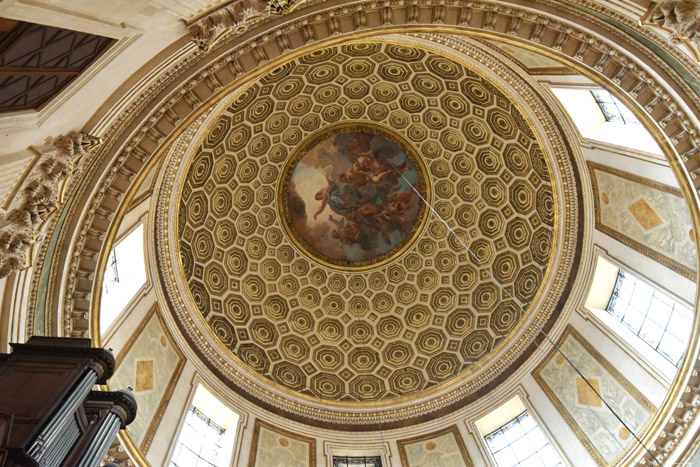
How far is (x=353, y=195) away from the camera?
21.5 meters

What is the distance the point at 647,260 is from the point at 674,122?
4964 mm

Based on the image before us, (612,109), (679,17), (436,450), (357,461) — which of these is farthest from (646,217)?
(357,461)

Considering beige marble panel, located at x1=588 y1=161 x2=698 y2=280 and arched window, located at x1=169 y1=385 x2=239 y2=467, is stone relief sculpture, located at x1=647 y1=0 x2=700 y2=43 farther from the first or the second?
arched window, located at x1=169 y1=385 x2=239 y2=467

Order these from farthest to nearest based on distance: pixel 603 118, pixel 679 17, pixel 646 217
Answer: pixel 603 118, pixel 646 217, pixel 679 17

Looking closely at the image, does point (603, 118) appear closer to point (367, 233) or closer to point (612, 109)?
point (612, 109)

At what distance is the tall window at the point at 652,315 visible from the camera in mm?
12156

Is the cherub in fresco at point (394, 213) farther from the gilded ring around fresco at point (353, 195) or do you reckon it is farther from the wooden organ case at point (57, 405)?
the wooden organ case at point (57, 405)

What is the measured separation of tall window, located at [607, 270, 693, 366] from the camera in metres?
12.2

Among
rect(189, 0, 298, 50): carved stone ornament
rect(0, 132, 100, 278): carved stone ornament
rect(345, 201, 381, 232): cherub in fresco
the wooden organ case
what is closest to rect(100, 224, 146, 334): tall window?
the wooden organ case

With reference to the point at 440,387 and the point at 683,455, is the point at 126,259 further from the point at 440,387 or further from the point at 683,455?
the point at 683,455

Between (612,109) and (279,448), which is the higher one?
(612,109)

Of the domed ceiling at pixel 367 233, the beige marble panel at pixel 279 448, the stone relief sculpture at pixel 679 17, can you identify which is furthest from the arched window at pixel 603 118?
the beige marble panel at pixel 279 448

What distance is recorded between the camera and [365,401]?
18.6 m

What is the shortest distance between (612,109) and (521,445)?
9.09 m
